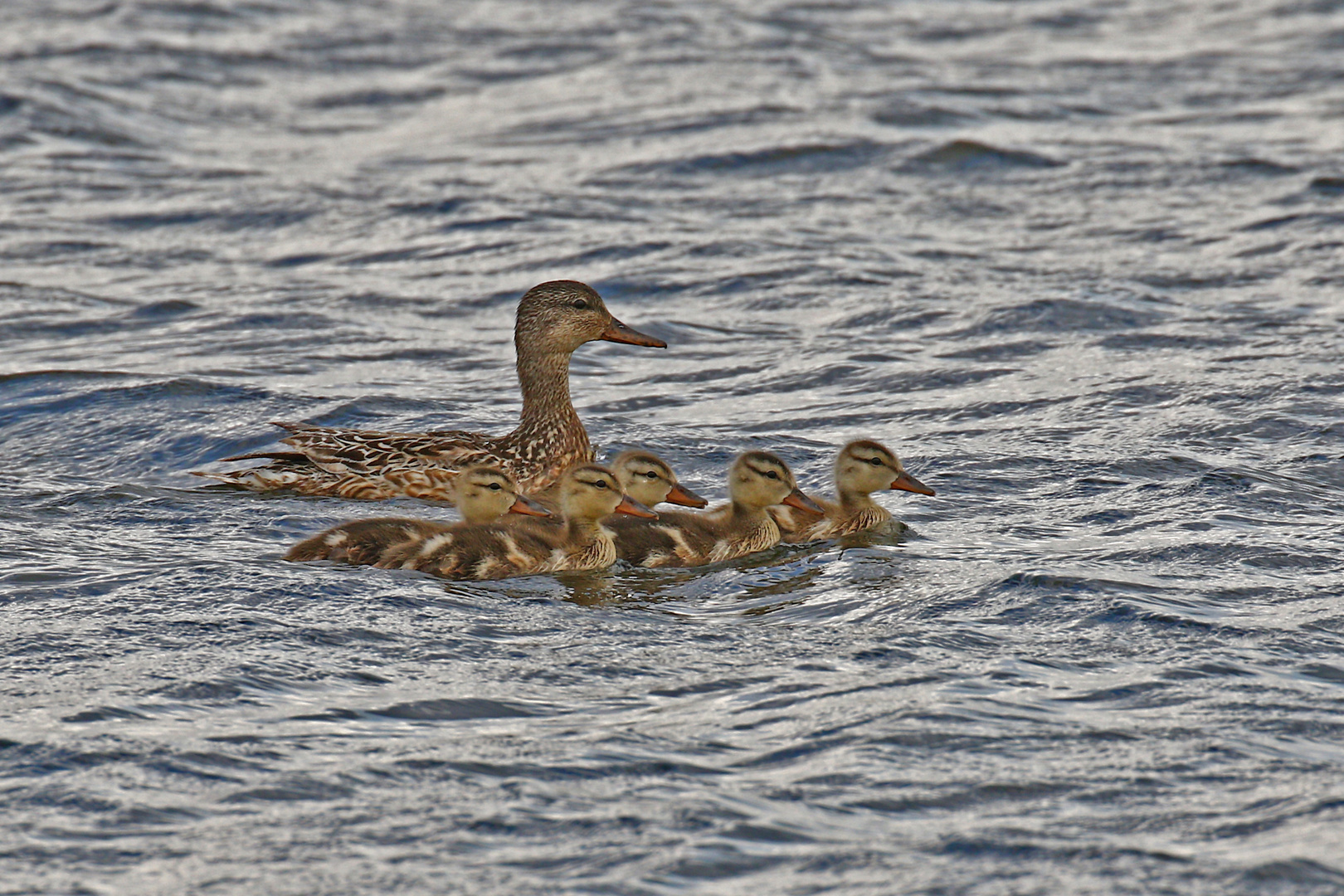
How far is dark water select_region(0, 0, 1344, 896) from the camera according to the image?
Result: 5867mm

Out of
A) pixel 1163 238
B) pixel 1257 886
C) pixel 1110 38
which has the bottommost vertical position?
pixel 1257 886

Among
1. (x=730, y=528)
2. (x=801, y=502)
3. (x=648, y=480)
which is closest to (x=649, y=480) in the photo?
(x=648, y=480)

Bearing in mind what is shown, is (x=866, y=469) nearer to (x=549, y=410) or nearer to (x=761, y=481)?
(x=761, y=481)

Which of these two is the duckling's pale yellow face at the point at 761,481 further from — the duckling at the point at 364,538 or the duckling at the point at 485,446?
the duckling at the point at 485,446

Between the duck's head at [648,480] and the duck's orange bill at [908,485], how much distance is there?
3.20ft

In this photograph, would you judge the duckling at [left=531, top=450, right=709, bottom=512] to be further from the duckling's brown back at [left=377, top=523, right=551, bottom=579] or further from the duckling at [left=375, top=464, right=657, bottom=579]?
the duckling's brown back at [left=377, top=523, right=551, bottom=579]

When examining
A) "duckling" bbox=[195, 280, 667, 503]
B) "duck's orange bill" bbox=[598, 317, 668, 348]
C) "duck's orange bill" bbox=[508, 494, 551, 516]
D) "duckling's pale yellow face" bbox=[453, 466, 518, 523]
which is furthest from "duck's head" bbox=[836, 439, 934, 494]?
"duck's orange bill" bbox=[598, 317, 668, 348]

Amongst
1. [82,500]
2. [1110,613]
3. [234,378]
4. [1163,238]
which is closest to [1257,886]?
[1110,613]

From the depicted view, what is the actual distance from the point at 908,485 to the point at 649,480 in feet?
4.14

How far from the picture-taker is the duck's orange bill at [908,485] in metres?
9.09

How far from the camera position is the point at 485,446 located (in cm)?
983

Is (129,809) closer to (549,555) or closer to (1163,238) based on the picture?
(549,555)

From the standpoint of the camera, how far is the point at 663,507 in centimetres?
991

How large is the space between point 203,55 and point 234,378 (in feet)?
40.4
